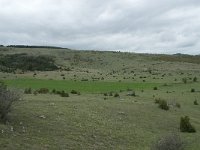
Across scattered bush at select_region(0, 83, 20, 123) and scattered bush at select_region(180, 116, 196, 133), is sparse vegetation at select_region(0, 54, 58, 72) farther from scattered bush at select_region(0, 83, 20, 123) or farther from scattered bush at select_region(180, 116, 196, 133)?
scattered bush at select_region(0, 83, 20, 123)

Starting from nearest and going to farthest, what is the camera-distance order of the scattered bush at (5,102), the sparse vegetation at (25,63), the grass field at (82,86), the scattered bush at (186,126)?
1. the scattered bush at (5,102)
2. the scattered bush at (186,126)
3. the grass field at (82,86)
4. the sparse vegetation at (25,63)

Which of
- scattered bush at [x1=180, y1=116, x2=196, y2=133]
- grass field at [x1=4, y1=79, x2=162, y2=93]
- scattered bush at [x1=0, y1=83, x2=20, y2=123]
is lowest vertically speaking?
scattered bush at [x1=180, y1=116, x2=196, y2=133]

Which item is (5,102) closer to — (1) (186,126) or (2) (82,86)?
(1) (186,126)

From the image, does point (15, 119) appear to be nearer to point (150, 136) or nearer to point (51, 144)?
point (51, 144)

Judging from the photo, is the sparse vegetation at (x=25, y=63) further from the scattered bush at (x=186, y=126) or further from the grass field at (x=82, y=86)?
the scattered bush at (x=186, y=126)

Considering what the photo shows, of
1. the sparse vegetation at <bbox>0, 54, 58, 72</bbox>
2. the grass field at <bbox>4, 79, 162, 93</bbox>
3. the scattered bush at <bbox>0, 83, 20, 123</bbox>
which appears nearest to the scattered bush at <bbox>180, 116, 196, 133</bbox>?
the scattered bush at <bbox>0, 83, 20, 123</bbox>

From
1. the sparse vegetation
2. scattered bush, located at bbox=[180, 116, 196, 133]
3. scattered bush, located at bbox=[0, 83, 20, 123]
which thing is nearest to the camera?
scattered bush, located at bbox=[0, 83, 20, 123]

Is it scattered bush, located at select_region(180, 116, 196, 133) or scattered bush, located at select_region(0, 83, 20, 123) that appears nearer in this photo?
scattered bush, located at select_region(0, 83, 20, 123)

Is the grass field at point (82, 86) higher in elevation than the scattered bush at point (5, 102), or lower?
lower

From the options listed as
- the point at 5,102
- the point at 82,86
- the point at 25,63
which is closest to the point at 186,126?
the point at 5,102

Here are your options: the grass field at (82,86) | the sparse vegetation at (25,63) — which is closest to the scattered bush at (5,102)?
the grass field at (82,86)

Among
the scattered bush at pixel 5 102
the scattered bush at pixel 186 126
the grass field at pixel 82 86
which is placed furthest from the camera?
the grass field at pixel 82 86

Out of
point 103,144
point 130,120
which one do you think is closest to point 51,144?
point 103,144

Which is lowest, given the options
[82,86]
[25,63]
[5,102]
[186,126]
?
[186,126]
